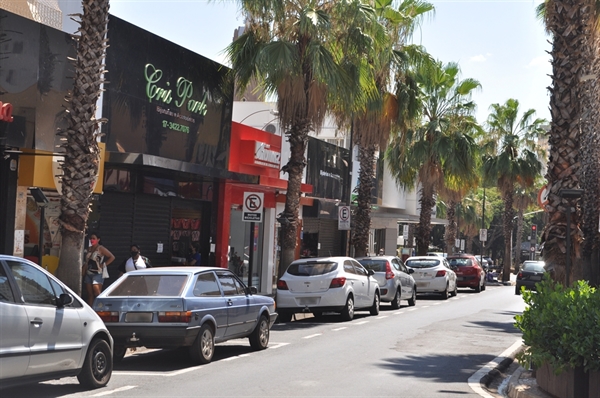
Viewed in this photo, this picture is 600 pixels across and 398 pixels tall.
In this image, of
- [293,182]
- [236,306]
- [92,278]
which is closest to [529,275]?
[293,182]

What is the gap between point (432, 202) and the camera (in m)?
40.7

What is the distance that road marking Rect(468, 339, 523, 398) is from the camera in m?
11.1

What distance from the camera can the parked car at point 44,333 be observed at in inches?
340

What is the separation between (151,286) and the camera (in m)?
12.8

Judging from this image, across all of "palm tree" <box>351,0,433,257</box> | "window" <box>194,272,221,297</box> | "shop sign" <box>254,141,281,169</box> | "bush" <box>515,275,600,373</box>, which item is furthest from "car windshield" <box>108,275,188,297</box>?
"palm tree" <box>351,0,433,257</box>

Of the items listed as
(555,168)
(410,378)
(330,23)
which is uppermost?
(330,23)

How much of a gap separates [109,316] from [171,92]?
36.7 ft

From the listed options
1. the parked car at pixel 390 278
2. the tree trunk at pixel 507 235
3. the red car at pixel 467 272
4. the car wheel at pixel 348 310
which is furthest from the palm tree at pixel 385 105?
the tree trunk at pixel 507 235

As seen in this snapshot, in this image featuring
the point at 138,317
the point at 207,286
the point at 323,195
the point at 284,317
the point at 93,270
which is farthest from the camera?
the point at 323,195

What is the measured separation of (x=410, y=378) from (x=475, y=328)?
27.8 ft

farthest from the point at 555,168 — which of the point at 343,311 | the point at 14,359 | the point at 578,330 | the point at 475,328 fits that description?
the point at 14,359

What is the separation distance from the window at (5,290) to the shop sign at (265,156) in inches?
714

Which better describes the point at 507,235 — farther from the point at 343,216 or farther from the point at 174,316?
the point at 174,316

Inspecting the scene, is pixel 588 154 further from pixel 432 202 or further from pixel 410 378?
pixel 432 202
